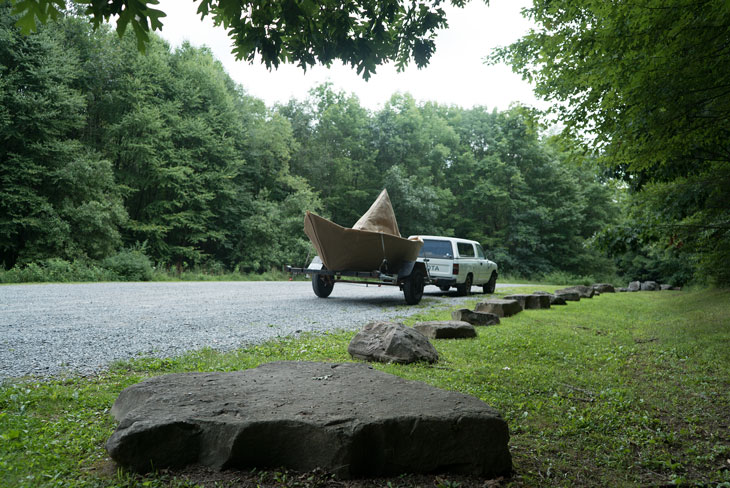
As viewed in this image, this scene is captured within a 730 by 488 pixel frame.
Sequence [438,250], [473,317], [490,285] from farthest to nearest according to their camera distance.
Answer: [490,285], [438,250], [473,317]

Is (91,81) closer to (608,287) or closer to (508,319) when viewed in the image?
(508,319)

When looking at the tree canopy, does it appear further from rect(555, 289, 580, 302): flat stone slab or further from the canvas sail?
rect(555, 289, 580, 302): flat stone slab

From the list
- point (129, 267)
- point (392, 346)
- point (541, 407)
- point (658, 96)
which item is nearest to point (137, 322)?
point (392, 346)

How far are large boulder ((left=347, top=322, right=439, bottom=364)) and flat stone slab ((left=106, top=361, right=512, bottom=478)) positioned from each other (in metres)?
1.88

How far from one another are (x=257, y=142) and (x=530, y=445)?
30.3 metres

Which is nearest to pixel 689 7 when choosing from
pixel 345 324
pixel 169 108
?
pixel 345 324

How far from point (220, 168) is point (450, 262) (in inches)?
766

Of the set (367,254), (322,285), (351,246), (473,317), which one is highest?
(351,246)

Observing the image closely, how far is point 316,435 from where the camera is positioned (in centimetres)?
219

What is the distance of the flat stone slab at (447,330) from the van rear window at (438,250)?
770 cm

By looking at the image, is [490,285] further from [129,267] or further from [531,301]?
[129,267]

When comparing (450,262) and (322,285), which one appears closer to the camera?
(322,285)

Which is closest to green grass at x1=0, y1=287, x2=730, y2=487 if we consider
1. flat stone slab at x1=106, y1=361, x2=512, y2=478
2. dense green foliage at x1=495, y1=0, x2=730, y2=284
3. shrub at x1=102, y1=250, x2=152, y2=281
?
flat stone slab at x1=106, y1=361, x2=512, y2=478

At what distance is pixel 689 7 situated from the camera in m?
3.94
